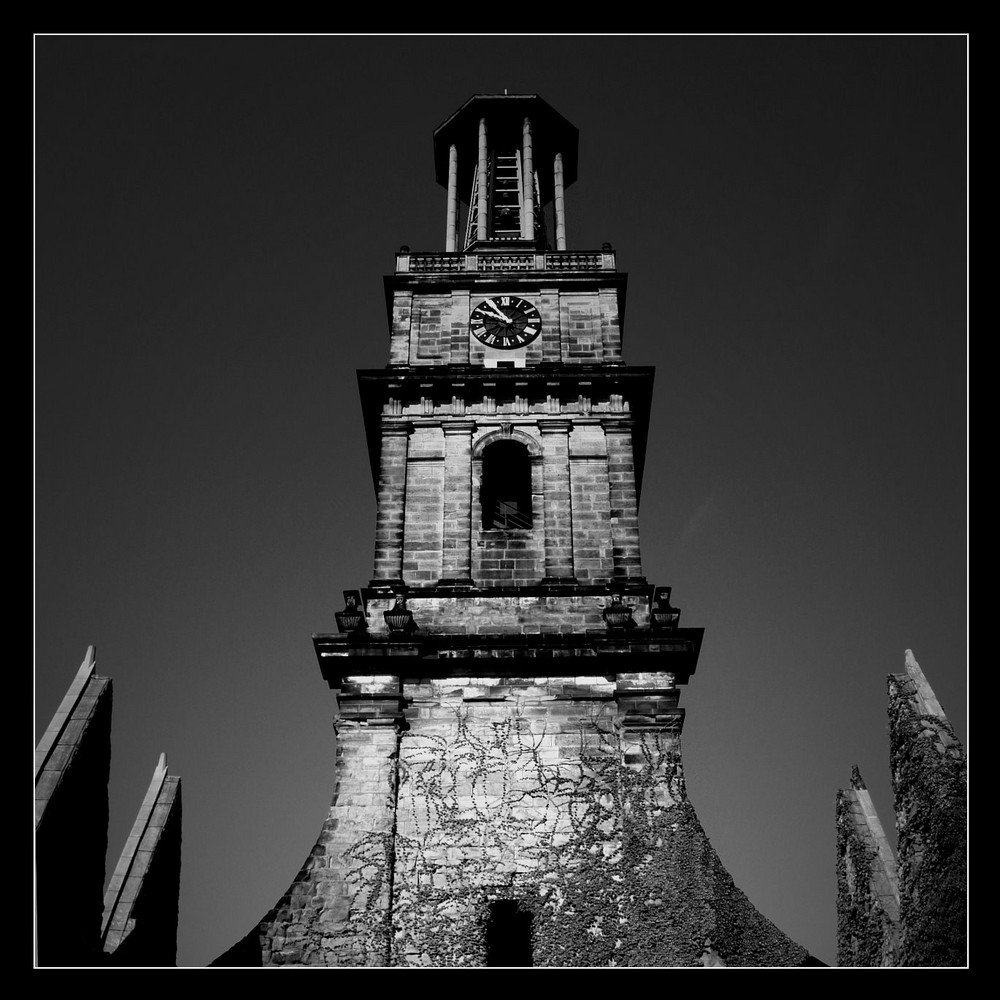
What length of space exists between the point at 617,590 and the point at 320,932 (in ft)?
26.9

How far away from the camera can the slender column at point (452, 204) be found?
33625mm

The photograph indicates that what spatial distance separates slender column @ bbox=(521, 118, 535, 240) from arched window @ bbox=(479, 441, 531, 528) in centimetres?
805

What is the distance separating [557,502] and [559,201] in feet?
40.3

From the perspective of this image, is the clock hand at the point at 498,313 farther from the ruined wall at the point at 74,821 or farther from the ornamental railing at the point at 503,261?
the ruined wall at the point at 74,821

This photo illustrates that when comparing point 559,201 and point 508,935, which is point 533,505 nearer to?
point 508,935

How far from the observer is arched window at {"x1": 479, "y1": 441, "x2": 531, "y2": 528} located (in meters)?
26.6

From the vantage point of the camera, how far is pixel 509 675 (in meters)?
22.6

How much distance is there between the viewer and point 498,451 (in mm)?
27016

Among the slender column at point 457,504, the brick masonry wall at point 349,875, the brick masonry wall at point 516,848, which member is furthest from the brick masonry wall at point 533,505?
the brick masonry wall at point 349,875

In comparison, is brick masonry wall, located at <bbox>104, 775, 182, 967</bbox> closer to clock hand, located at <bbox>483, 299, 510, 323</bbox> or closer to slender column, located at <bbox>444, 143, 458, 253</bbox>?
clock hand, located at <bbox>483, 299, 510, 323</bbox>

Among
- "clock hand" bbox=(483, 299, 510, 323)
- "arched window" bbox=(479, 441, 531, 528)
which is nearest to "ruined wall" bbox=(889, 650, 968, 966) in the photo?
"arched window" bbox=(479, 441, 531, 528)

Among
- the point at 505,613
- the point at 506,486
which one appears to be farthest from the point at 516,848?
the point at 506,486
